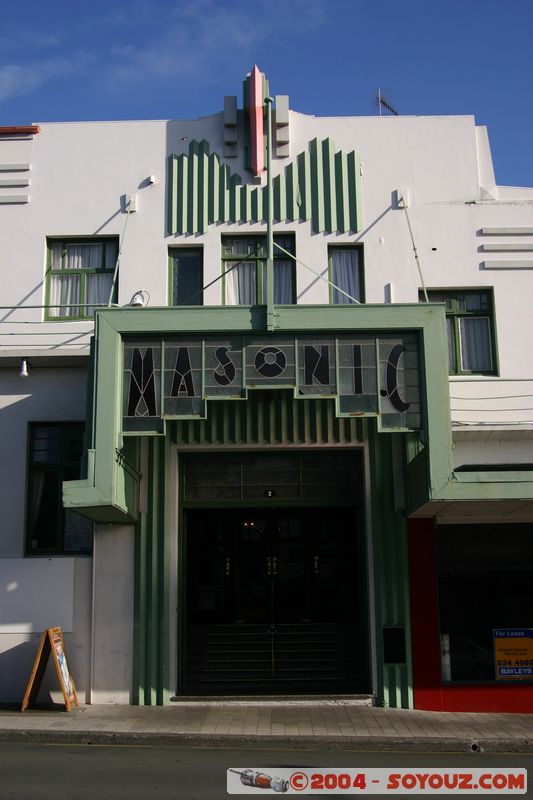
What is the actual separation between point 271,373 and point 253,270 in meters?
3.37

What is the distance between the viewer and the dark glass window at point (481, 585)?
14266mm

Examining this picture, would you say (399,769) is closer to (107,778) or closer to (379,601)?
(107,778)

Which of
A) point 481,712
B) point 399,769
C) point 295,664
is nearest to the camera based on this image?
point 399,769

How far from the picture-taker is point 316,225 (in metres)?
15.5

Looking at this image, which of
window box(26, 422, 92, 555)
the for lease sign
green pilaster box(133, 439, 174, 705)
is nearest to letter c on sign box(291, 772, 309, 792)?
green pilaster box(133, 439, 174, 705)

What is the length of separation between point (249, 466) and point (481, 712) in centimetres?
542

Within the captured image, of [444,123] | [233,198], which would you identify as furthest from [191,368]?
[444,123]

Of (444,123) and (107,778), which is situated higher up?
(444,123)

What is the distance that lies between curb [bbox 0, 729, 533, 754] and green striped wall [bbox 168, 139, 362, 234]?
836 centimetres

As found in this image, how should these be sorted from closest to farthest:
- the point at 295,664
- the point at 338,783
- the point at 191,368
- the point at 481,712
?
the point at 338,783 → the point at 191,368 → the point at 481,712 → the point at 295,664

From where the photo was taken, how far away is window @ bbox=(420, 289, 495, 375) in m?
15.3

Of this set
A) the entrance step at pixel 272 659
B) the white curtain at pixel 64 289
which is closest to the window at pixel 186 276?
the white curtain at pixel 64 289

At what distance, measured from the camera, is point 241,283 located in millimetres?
15648

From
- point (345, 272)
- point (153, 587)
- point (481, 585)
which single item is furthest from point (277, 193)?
point (481, 585)
